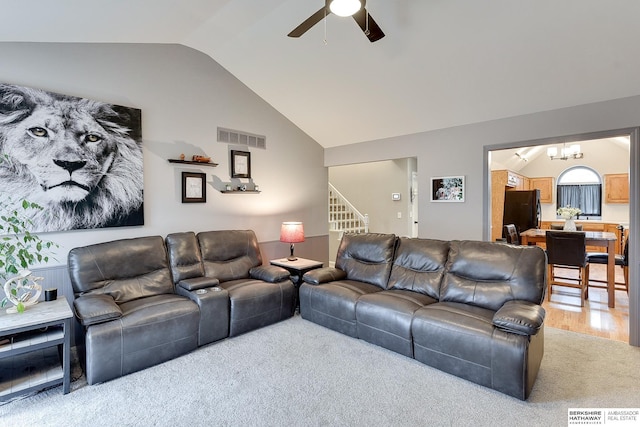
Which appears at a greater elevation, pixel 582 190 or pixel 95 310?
pixel 582 190

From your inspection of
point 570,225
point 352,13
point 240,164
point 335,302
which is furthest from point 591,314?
point 240,164

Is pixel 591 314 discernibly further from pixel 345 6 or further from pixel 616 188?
pixel 616 188

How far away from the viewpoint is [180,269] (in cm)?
361

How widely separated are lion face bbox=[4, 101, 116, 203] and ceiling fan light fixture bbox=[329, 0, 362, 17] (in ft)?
8.97

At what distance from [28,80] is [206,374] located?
3090 mm

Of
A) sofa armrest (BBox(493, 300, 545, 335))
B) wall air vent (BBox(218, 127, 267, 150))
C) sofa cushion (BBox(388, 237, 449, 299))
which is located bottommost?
sofa armrest (BBox(493, 300, 545, 335))

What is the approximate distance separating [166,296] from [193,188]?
4.74 ft

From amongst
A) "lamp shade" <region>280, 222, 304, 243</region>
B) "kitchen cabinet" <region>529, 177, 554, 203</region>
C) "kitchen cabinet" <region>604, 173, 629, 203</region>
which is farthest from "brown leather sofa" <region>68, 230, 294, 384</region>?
"kitchen cabinet" <region>604, 173, 629, 203</region>

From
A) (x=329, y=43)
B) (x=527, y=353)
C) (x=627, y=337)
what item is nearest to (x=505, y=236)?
(x=627, y=337)

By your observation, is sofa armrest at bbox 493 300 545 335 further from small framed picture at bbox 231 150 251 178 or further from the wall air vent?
the wall air vent

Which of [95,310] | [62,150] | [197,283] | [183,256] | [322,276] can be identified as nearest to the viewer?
[95,310]

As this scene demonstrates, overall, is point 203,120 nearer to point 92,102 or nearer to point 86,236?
point 92,102

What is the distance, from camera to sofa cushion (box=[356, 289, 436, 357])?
2.86 meters

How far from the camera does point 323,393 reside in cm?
238
